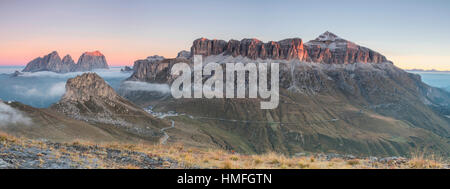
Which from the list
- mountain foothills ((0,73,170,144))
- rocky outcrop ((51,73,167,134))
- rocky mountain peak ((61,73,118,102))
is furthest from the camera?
rocky mountain peak ((61,73,118,102))

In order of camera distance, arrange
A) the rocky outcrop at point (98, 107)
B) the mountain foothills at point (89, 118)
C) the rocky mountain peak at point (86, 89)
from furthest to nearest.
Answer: the rocky mountain peak at point (86, 89) → the rocky outcrop at point (98, 107) → the mountain foothills at point (89, 118)

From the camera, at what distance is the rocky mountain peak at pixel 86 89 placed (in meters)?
150

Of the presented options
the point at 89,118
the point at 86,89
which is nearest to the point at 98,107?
the point at 86,89

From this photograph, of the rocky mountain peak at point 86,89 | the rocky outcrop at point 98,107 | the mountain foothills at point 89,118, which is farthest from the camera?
the rocky mountain peak at point 86,89

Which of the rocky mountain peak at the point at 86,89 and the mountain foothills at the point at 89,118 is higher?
the rocky mountain peak at the point at 86,89

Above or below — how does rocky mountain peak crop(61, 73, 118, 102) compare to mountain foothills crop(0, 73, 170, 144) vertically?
above

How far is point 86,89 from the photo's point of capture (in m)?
166

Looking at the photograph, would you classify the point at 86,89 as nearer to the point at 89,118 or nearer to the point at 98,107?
the point at 98,107

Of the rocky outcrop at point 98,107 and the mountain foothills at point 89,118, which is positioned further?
the rocky outcrop at point 98,107

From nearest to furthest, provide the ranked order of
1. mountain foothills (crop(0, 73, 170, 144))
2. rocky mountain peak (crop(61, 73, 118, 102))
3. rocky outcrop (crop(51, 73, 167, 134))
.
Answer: mountain foothills (crop(0, 73, 170, 144)) < rocky outcrop (crop(51, 73, 167, 134)) < rocky mountain peak (crop(61, 73, 118, 102))

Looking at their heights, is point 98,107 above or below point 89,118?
above

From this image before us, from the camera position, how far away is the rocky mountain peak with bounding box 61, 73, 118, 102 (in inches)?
5909
